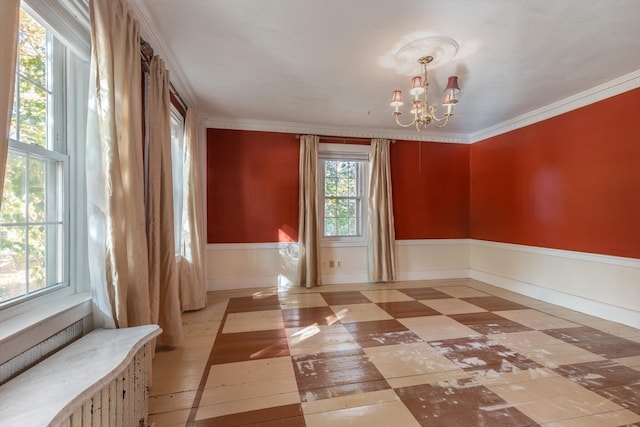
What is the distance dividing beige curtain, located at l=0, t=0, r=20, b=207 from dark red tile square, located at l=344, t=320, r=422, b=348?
2563 mm

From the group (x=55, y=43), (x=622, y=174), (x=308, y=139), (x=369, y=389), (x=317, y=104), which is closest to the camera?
(x=55, y=43)

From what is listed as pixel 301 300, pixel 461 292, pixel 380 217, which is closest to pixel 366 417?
pixel 301 300

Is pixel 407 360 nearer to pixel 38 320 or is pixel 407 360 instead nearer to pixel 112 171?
pixel 38 320

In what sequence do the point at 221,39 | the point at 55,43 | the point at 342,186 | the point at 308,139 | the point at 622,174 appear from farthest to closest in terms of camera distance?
the point at 342,186 < the point at 308,139 < the point at 622,174 < the point at 221,39 < the point at 55,43

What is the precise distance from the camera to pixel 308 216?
4.23 meters

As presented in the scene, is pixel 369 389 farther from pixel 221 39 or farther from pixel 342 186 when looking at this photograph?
pixel 342 186

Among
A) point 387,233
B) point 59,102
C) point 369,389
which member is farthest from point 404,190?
point 59,102

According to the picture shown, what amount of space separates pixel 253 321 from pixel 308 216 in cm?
175

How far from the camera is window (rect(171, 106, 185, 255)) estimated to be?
3.26m

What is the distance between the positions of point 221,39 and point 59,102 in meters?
1.25

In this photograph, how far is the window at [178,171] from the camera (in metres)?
3.26

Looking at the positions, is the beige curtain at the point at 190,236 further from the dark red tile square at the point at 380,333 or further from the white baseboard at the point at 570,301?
the white baseboard at the point at 570,301

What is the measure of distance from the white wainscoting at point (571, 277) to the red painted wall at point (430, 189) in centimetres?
74

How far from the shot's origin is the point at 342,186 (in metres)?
4.71
